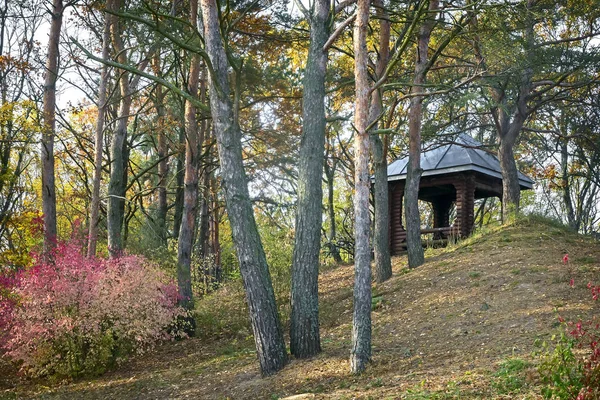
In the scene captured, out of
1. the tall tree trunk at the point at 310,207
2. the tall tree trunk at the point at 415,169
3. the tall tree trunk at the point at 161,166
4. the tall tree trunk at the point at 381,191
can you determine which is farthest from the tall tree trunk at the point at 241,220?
the tall tree trunk at the point at 161,166

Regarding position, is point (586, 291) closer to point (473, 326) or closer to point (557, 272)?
point (557, 272)

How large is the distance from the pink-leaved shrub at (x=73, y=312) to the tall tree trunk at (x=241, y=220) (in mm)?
2915

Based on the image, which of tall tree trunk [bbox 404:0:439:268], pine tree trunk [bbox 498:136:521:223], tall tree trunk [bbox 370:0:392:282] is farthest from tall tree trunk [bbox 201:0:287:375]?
pine tree trunk [bbox 498:136:521:223]

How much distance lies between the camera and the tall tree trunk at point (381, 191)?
13.9 m

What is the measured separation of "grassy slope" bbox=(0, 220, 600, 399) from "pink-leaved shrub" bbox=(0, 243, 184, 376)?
511 mm

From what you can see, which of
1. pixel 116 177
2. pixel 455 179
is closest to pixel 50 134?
pixel 116 177

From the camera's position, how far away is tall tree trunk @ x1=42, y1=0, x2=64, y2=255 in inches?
456

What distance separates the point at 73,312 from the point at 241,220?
3.68 m

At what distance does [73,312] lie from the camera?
33.3ft

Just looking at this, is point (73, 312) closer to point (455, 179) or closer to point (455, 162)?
point (455, 162)

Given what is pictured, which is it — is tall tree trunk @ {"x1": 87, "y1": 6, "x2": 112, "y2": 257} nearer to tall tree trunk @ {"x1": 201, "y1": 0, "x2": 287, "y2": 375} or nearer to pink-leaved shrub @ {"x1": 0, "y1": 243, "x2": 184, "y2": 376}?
pink-leaved shrub @ {"x1": 0, "y1": 243, "x2": 184, "y2": 376}

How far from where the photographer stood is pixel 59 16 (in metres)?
12.3

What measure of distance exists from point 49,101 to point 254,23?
500 cm

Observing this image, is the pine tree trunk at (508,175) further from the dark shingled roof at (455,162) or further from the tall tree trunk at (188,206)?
the tall tree trunk at (188,206)
